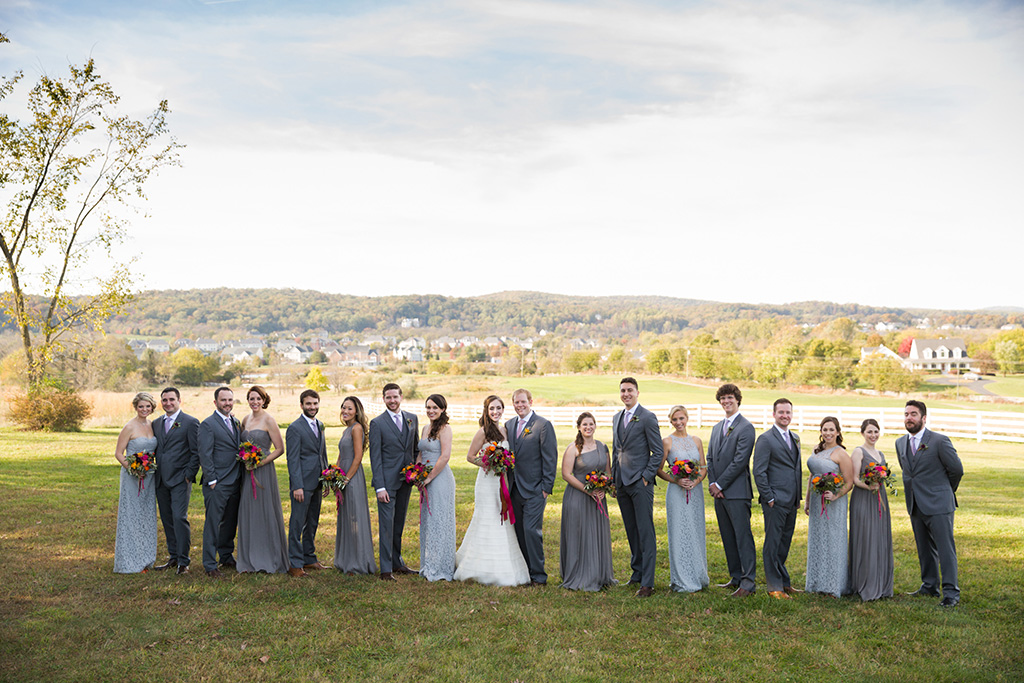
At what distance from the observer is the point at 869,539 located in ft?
25.0

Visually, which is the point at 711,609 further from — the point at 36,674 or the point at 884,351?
the point at 884,351

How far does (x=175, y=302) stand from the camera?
131 m

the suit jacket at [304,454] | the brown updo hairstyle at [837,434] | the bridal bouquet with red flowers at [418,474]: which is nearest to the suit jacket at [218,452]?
the suit jacket at [304,454]

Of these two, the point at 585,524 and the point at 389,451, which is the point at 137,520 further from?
the point at 585,524

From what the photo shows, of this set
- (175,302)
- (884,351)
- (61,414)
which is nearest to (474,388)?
(61,414)

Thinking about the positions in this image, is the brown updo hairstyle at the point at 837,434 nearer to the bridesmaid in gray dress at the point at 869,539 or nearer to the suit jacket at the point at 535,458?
the bridesmaid in gray dress at the point at 869,539

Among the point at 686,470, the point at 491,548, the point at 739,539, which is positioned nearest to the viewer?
the point at 739,539

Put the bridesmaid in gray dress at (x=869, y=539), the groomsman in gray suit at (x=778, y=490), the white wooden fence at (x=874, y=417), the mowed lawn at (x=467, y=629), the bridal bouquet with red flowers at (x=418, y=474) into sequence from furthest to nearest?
1. the white wooden fence at (x=874, y=417)
2. the bridal bouquet with red flowers at (x=418, y=474)
3. the groomsman in gray suit at (x=778, y=490)
4. the bridesmaid in gray dress at (x=869, y=539)
5. the mowed lawn at (x=467, y=629)

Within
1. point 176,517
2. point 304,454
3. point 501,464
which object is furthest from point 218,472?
point 501,464

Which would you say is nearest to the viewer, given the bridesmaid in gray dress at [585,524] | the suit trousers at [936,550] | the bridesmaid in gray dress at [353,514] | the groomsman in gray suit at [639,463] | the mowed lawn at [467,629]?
the mowed lawn at [467,629]

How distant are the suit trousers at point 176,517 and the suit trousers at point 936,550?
8147mm

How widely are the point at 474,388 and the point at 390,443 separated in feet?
195

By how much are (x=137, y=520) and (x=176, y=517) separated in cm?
50

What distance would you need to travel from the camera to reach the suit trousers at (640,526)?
7.84 m
